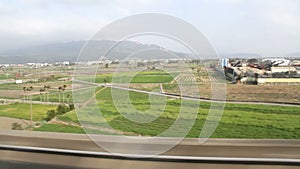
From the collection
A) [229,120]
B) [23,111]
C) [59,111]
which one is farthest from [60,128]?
[229,120]

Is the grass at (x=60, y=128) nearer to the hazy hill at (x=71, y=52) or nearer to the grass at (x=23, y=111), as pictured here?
the grass at (x=23, y=111)

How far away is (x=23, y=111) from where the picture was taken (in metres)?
2.42

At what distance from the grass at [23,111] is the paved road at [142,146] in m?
0.13

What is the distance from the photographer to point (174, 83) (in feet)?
7.05

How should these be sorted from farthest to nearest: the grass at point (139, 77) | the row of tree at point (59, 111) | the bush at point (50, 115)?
the bush at point (50, 115), the row of tree at point (59, 111), the grass at point (139, 77)

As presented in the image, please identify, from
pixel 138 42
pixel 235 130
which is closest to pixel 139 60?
pixel 138 42

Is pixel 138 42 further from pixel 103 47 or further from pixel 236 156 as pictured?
pixel 236 156

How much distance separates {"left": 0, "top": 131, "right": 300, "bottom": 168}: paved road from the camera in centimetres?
194

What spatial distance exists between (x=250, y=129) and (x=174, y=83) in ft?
2.07

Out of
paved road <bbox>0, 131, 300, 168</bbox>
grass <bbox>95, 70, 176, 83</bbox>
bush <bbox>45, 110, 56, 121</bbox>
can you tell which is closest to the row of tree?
bush <bbox>45, 110, 56, 121</bbox>

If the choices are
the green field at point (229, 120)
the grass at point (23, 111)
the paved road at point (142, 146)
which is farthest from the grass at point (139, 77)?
the grass at point (23, 111)

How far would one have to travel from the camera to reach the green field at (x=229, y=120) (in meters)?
2.04

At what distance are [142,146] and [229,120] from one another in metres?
0.61

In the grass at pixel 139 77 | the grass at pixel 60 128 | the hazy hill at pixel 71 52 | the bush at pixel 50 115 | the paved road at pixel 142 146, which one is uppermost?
the hazy hill at pixel 71 52
